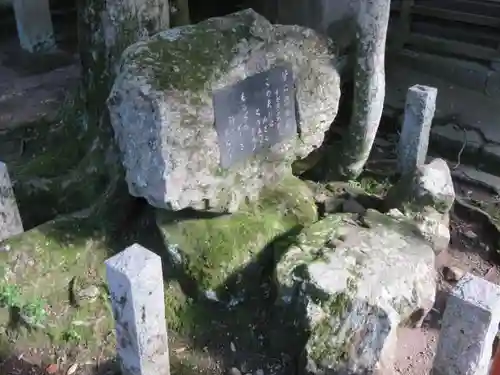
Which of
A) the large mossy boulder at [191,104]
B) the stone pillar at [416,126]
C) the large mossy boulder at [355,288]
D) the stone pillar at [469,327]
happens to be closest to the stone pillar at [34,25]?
the large mossy boulder at [191,104]

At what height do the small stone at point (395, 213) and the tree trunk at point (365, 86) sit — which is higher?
the tree trunk at point (365, 86)

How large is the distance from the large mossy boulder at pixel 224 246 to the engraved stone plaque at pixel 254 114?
476 millimetres

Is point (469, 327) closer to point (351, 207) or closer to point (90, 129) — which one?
point (351, 207)

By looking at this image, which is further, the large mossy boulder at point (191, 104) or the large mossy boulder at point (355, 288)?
the large mossy boulder at point (191, 104)

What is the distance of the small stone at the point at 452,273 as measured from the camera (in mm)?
5344

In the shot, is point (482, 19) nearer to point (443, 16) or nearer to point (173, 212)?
point (443, 16)

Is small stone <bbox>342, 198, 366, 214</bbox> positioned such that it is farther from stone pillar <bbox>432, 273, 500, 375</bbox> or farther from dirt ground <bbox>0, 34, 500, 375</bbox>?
stone pillar <bbox>432, 273, 500, 375</bbox>

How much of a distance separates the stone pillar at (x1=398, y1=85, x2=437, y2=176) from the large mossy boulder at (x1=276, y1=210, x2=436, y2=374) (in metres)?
1.11

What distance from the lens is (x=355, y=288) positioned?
4.25 m

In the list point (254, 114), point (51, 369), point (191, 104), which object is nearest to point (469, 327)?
point (254, 114)

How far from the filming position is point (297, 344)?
4.48 meters

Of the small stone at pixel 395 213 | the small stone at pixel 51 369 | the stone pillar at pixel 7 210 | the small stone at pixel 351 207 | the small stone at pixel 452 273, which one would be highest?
the stone pillar at pixel 7 210

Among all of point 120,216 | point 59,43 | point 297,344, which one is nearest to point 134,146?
point 120,216

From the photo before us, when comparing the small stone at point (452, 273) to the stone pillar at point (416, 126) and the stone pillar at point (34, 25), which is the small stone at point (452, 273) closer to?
the stone pillar at point (416, 126)
